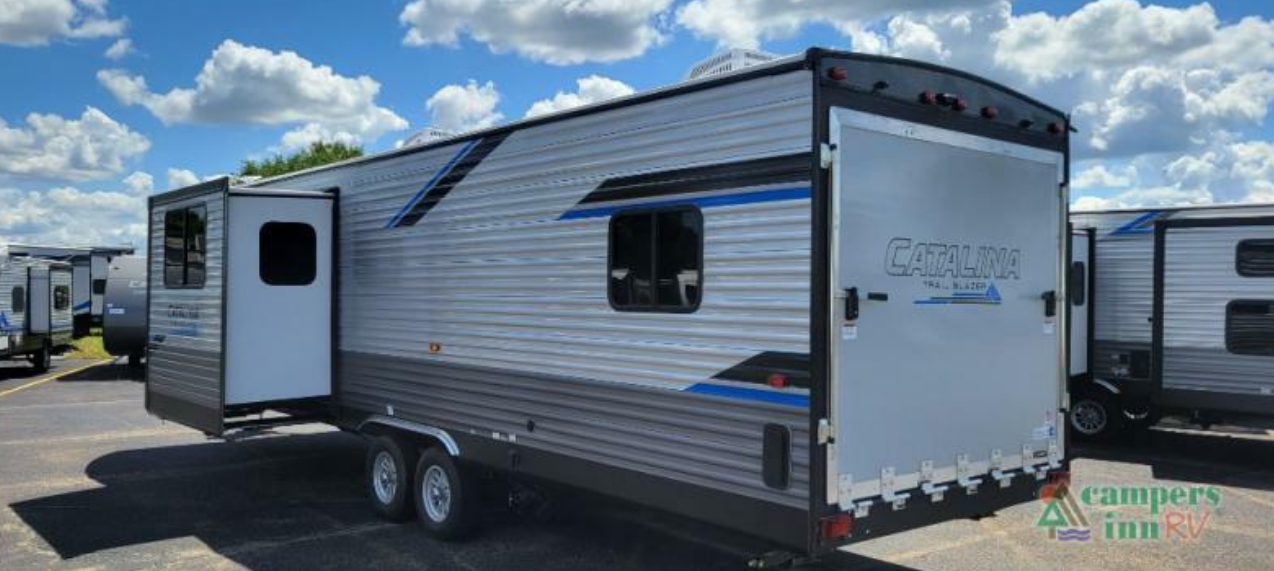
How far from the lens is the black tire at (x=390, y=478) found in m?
7.58

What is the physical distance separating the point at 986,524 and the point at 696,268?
Result: 3.96 meters

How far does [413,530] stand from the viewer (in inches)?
297

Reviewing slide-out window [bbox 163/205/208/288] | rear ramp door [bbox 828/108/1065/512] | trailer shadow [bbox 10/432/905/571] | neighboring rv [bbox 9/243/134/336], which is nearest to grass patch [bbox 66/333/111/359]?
neighboring rv [bbox 9/243/134/336]

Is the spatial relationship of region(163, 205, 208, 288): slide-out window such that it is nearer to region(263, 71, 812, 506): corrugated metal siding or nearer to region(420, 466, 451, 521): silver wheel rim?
region(263, 71, 812, 506): corrugated metal siding

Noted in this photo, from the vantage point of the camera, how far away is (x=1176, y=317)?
433 inches

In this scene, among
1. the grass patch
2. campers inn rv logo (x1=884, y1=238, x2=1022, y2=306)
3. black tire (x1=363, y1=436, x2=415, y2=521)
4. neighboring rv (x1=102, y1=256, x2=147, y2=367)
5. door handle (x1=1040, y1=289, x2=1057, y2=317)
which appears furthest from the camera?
the grass patch

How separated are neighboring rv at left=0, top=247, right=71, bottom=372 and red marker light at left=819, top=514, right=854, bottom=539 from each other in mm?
18920

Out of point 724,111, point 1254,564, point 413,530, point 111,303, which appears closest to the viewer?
point 724,111

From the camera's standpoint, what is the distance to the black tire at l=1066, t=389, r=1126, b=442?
12000 mm

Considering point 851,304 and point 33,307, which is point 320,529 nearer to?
point 851,304

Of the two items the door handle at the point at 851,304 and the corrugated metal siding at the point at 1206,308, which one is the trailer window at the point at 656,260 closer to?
the door handle at the point at 851,304

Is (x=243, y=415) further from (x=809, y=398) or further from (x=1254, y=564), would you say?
(x=1254, y=564)

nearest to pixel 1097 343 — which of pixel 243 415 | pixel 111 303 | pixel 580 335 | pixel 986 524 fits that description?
pixel 986 524

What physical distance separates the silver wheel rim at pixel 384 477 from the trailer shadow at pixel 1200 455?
295 inches
